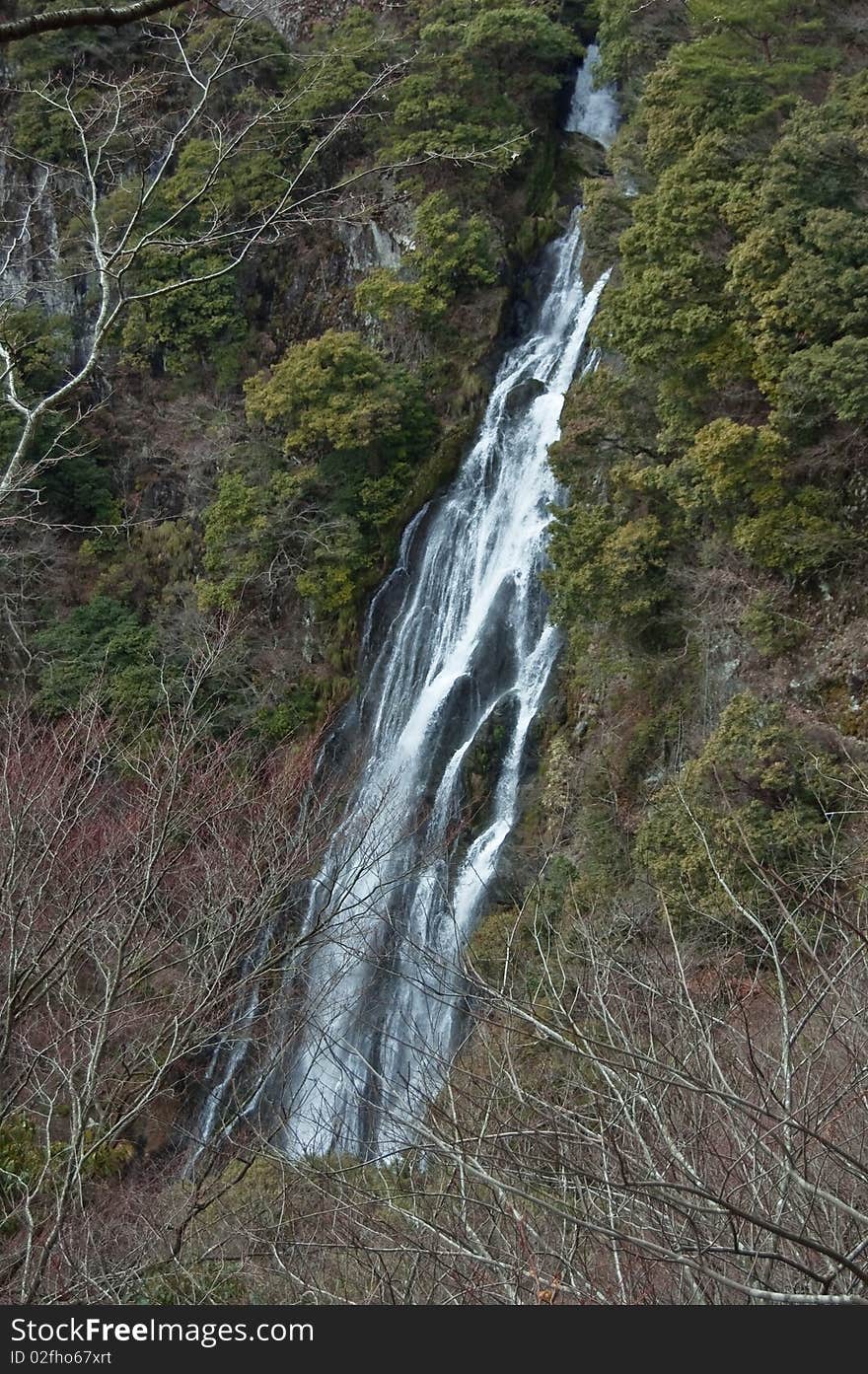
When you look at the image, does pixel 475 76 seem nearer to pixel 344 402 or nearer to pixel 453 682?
pixel 344 402

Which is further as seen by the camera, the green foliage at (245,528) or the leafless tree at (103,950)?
the green foliage at (245,528)

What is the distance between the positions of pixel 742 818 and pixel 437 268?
40.6ft

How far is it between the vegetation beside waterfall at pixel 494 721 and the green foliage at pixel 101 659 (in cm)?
8

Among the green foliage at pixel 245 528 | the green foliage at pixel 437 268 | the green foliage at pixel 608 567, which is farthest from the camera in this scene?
the green foliage at pixel 437 268

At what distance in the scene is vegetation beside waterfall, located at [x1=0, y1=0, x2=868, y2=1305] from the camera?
480 centimetres

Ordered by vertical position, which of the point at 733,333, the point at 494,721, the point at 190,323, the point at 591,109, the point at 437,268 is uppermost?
the point at 591,109

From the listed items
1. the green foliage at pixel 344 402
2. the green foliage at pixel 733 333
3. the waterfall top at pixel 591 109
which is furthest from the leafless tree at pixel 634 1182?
the waterfall top at pixel 591 109

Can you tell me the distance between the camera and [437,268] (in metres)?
19.1

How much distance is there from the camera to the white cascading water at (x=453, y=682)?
1407 centimetres

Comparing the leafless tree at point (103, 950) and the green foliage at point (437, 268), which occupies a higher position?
the green foliage at point (437, 268)

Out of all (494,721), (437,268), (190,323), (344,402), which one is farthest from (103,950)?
(190,323)

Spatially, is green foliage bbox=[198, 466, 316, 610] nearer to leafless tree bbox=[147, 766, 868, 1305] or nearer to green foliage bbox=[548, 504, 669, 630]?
green foliage bbox=[548, 504, 669, 630]

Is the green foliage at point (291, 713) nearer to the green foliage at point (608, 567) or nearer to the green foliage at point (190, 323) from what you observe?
the green foliage at point (608, 567)

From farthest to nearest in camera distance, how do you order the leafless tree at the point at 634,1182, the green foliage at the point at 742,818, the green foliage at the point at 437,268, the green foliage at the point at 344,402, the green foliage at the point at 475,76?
the green foliage at the point at 475,76, the green foliage at the point at 437,268, the green foliage at the point at 344,402, the green foliage at the point at 742,818, the leafless tree at the point at 634,1182
